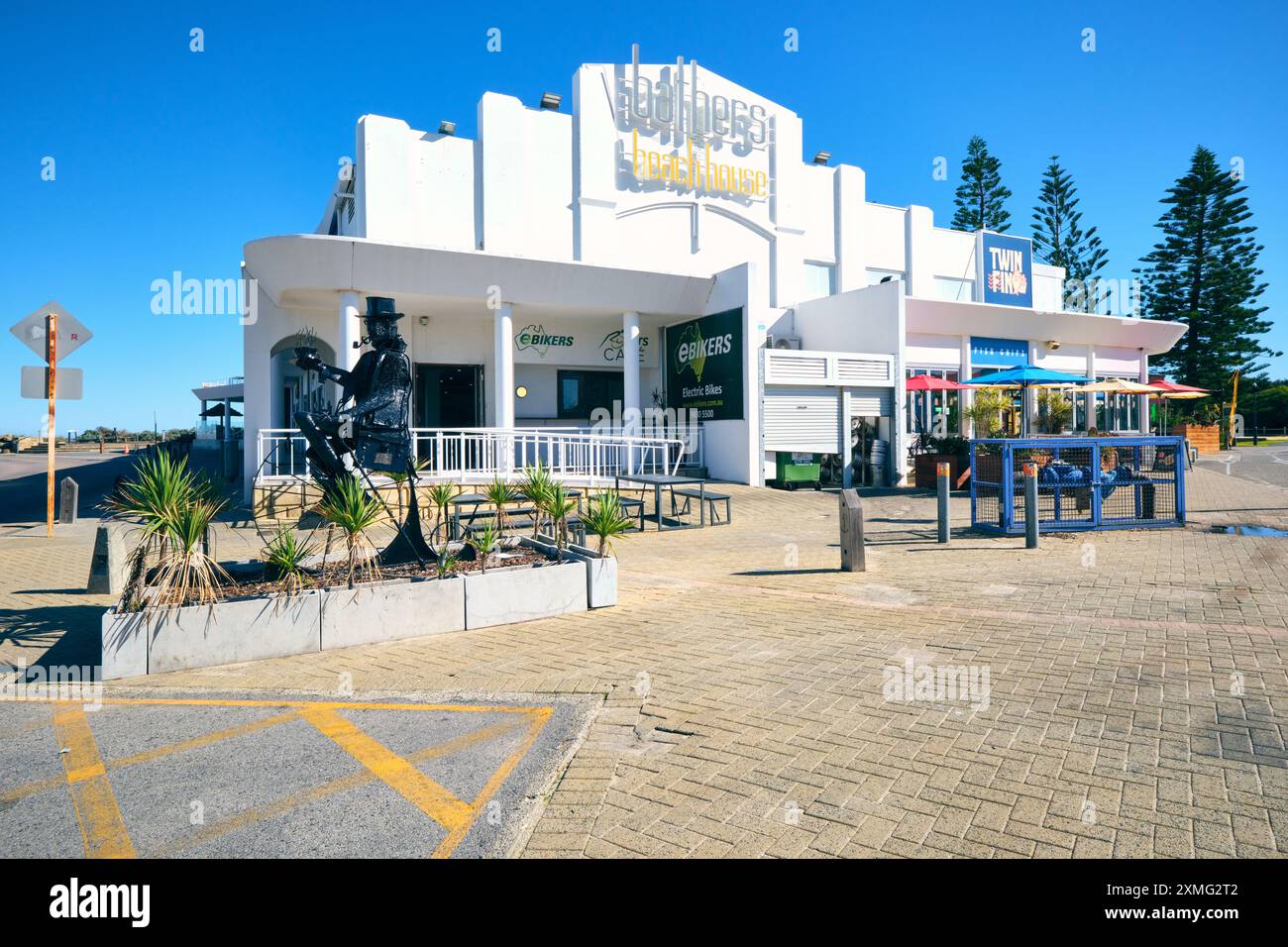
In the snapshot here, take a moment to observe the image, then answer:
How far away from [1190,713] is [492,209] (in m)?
18.2

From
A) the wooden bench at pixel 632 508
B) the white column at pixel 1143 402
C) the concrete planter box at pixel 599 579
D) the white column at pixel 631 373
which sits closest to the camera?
the concrete planter box at pixel 599 579

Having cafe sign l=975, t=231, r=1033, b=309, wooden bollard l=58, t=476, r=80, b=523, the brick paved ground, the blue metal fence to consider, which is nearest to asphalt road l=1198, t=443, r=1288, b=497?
cafe sign l=975, t=231, r=1033, b=309

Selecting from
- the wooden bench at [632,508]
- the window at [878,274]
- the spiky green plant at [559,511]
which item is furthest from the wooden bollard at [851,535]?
the window at [878,274]

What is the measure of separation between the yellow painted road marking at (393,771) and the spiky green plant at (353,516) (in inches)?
68.5

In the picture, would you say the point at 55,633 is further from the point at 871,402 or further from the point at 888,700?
the point at 871,402

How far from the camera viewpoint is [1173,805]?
Answer: 125 inches

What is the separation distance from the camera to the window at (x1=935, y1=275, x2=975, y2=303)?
26812 millimetres

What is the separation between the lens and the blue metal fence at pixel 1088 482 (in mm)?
11352

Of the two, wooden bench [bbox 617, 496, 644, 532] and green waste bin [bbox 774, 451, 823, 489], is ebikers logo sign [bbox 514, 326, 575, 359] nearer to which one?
green waste bin [bbox 774, 451, 823, 489]

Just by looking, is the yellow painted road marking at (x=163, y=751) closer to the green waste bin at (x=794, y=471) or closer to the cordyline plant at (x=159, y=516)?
the cordyline plant at (x=159, y=516)

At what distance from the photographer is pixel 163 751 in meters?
3.95

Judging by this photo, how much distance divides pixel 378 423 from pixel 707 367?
44.3 ft

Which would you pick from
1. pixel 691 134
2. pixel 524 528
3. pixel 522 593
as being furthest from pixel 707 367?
pixel 522 593
